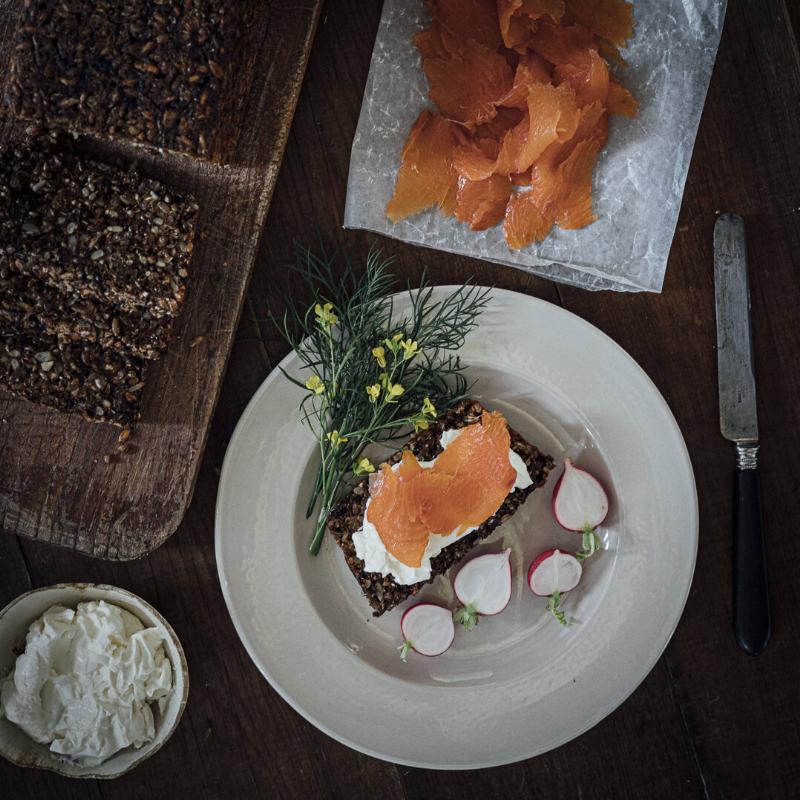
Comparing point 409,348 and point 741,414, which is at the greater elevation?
point 409,348

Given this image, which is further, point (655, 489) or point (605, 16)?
point (655, 489)

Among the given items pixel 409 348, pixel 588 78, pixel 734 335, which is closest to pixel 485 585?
pixel 409 348

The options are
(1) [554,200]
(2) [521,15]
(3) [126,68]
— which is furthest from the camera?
(1) [554,200]

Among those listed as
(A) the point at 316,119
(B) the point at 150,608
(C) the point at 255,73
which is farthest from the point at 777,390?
(B) the point at 150,608

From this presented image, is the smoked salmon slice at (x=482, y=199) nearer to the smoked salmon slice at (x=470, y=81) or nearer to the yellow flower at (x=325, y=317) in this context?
the smoked salmon slice at (x=470, y=81)

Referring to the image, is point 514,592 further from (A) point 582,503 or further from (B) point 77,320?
(B) point 77,320

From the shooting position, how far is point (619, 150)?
1.91 metres

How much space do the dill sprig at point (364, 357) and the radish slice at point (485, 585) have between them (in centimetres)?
42

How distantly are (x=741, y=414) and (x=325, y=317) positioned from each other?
1.17 meters

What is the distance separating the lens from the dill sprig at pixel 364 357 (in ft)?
5.93

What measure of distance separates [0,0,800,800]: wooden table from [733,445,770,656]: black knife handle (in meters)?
0.05

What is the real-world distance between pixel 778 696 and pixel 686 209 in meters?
1.44

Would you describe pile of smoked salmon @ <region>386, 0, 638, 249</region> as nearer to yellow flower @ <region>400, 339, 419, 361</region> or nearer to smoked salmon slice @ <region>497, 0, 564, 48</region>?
smoked salmon slice @ <region>497, 0, 564, 48</region>

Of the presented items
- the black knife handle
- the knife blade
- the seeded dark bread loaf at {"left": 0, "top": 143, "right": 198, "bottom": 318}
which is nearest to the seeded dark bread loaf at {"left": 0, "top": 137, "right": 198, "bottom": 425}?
the seeded dark bread loaf at {"left": 0, "top": 143, "right": 198, "bottom": 318}
